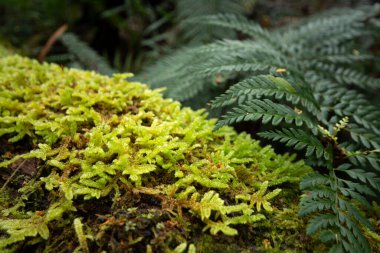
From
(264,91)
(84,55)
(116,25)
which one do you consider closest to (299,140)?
(264,91)

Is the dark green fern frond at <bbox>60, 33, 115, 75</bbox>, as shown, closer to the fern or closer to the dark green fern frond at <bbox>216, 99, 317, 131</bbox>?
the fern

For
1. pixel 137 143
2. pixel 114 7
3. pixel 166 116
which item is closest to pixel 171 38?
pixel 114 7

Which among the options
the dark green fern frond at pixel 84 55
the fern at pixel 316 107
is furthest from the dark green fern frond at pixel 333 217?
the dark green fern frond at pixel 84 55

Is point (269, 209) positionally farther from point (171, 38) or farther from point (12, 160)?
point (171, 38)

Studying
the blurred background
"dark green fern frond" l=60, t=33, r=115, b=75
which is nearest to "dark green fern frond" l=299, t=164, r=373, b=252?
the blurred background

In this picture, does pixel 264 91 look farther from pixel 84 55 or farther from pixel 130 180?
pixel 84 55

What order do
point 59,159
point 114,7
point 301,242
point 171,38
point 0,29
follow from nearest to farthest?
point 301,242 < point 59,159 < point 0,29 < point 171,38 < point 114,7
